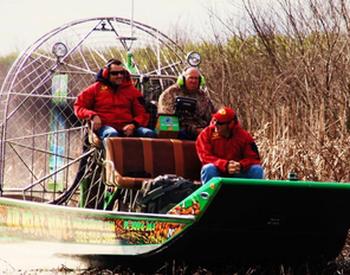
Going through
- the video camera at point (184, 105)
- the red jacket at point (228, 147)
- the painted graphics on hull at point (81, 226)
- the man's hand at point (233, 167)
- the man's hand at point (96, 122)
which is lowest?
the painted graphics on hull at point (81, 226)

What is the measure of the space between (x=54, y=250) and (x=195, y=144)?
191cm

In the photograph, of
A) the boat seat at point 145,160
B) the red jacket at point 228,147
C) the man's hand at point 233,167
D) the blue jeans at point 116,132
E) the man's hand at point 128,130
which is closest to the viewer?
the man's hand at point 233,167

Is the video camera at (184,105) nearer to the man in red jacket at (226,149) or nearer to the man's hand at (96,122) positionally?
the man's hand at (96,122)

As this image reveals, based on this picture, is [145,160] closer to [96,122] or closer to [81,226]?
[96,122]

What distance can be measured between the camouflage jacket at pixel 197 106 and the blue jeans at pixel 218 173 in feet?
5.63

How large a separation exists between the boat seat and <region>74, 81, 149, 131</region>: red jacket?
0.47 meters

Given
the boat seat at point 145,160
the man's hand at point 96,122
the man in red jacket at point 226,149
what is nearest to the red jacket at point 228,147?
→ the man in red jacket at point 226,149

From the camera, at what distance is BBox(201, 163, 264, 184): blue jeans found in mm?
12359

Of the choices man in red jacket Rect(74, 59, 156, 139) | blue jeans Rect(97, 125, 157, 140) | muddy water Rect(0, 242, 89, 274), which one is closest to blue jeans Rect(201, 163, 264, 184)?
blue jeans Rect(97, 125, 157, 140)

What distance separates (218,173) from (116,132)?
1523mm

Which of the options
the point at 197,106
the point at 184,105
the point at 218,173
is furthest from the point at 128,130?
the point at 218,173

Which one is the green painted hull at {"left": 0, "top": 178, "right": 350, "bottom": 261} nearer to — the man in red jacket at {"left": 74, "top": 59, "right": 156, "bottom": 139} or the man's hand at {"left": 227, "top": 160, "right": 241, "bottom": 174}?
the man's hand at {"left": 227, "top": 160, "right": 241, "bottom": 174}

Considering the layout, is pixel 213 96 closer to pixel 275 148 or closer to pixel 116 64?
pixel 275 148

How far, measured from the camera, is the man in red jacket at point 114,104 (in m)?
13.7
